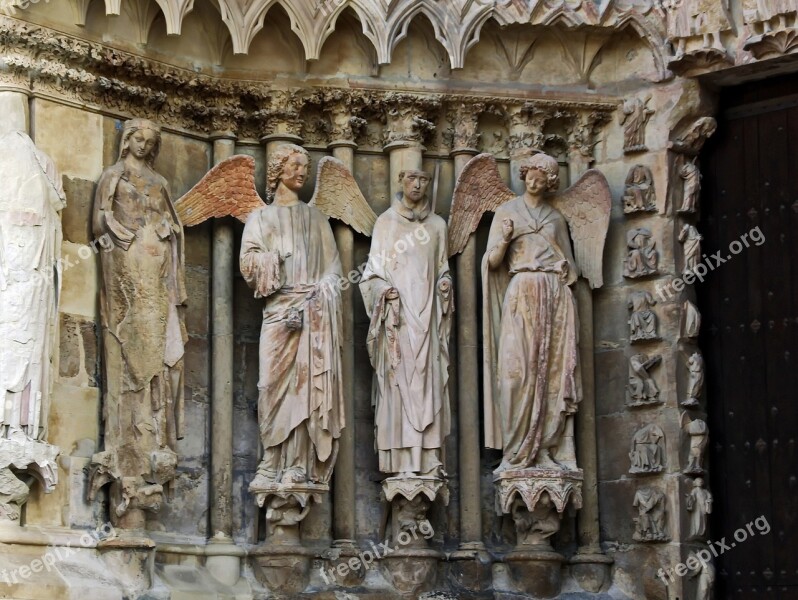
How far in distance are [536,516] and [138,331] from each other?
9.38 ft

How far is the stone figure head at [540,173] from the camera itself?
13.2 m

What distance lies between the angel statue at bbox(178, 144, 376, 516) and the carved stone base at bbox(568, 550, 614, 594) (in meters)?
1.83

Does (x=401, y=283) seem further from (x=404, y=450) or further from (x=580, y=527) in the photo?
(x=580, y=527)

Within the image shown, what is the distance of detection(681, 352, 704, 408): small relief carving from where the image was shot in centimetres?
1314

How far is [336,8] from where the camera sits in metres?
13.2

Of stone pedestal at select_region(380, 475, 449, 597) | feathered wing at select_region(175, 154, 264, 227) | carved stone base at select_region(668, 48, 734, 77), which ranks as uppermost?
carved stone base at select_region(668, 48, 734, 77)

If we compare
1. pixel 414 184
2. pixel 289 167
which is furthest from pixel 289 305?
pixel 414 184

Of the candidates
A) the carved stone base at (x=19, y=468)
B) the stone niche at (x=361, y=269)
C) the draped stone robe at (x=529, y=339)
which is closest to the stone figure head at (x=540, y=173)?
the draped stone robe at (x=529, y=339)

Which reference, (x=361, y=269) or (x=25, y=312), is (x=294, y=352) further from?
(x=25, y=312)

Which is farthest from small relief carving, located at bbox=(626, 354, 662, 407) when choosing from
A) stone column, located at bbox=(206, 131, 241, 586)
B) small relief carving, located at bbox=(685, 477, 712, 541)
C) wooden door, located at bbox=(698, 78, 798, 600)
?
stone column, located at bbox=(206, 131, 241, 586)

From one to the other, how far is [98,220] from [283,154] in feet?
4.38

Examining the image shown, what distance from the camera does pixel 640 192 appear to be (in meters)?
13.5

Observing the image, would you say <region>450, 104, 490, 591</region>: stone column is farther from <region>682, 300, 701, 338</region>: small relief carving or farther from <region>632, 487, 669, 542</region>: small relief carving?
<region>682, 300, 701, 338</region>: small relief carving

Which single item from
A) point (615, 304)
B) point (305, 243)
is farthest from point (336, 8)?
point (615, 304)
